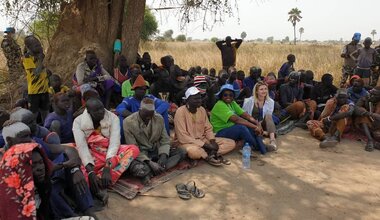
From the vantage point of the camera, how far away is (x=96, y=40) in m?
7.43

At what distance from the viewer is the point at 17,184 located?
2572 mm

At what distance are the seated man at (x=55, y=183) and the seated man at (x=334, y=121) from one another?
13.3 feet

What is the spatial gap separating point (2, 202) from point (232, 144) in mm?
3411

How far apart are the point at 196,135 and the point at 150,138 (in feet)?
2.65

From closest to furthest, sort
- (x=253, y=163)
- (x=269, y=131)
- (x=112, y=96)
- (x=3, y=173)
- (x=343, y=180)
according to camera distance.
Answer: (x=3, y=173) → (x=343, y=180) → (x=253, y=163) → (x=269, y=131) → (x=112, y=96)

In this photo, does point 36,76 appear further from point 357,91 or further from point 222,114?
point 357,91

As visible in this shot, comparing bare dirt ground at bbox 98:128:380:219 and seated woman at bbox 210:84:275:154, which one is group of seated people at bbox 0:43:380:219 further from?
bare dirt ground at bbox 98:128:380:219

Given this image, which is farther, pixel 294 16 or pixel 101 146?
pixel 294 16

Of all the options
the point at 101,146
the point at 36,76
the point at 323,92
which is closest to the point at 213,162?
the point at 101,146

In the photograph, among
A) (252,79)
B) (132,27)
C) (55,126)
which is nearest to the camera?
(55,126)

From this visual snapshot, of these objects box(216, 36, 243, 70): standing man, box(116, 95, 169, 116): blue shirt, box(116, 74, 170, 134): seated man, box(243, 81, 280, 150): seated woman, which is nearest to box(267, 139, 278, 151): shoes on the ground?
box(243, 81, 280, 150): seated woman

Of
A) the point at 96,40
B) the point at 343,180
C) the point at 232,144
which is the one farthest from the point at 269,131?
the point at 96,40

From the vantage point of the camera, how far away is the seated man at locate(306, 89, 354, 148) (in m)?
5.89

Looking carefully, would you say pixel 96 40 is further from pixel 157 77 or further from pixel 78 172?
pixel 78 172
